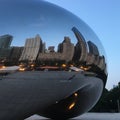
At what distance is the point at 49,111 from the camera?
44.9 feet

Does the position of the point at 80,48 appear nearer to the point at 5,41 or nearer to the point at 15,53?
the point at 15,53

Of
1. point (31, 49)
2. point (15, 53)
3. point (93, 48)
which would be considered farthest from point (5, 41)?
point (93, 48)

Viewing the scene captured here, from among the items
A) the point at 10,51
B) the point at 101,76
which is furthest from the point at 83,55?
the point at 10,51

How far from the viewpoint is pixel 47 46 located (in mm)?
10547

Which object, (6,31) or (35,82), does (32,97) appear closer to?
(35,82)

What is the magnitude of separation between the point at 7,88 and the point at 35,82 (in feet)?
2.54

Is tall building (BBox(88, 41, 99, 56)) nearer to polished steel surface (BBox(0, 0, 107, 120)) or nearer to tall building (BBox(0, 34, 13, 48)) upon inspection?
polished steel surface (BBox(0, 0, 107, 120))

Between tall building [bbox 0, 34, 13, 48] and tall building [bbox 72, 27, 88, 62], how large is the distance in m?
1.97

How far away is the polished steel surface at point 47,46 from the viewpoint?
1029 cm

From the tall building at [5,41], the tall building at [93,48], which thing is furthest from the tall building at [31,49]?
the tall building at [93,48]

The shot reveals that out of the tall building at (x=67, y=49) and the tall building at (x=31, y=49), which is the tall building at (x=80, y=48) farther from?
the tall building at (x=31, y=49)

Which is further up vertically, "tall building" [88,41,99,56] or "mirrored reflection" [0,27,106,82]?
"tall building" [88,41,99,56]

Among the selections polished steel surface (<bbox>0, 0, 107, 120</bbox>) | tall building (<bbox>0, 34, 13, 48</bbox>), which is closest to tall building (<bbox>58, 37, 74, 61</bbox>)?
polished steel surface (<bbox>0, 0, 107, 120</bbox>)

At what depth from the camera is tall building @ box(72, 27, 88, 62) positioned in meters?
11.1
